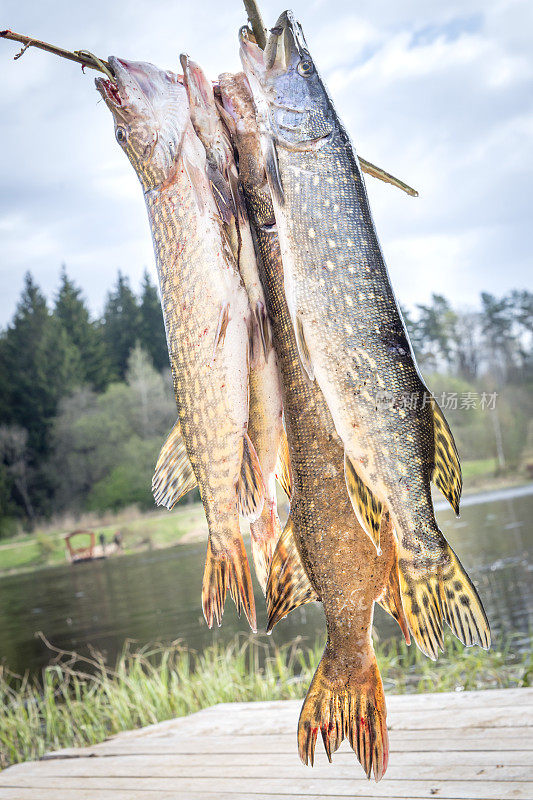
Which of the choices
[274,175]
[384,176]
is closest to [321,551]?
[274,175]

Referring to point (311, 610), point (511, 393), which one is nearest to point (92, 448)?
point (511, 393)

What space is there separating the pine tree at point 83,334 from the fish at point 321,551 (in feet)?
166

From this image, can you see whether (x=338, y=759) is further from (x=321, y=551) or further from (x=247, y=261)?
(x=247, y=261)

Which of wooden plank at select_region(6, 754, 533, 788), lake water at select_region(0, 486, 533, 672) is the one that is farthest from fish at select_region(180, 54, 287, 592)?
lake water at select_region(0, 486, 533, 672)

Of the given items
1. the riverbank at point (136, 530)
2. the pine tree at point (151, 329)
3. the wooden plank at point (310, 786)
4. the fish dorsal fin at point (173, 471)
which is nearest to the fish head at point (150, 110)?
the fish dorsal fin at point (173, 471)

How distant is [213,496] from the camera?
6.36 feet

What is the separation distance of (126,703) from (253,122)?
575 centimetres

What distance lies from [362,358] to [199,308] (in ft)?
1.41

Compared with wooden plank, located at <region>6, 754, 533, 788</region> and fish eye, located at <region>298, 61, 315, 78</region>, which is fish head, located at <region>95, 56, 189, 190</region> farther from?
wooden plank, located at <region>6, 754, 533, 788</region>

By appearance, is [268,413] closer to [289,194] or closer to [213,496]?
[213,496]

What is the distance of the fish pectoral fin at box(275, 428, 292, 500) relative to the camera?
6.67 feet

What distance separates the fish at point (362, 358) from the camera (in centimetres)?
173

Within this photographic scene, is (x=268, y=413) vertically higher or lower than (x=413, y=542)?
higher

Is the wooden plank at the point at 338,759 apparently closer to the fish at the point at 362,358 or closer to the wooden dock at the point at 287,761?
the wooden dock at the point at 287,761
